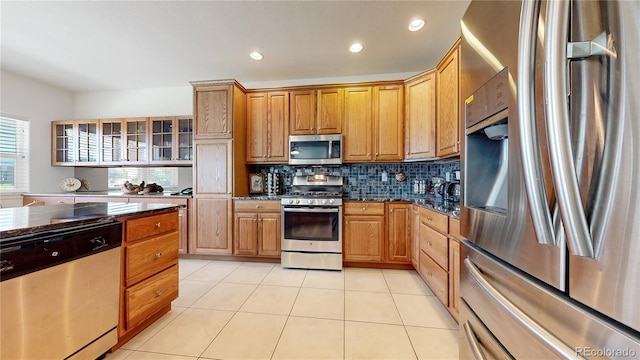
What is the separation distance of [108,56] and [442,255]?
14.5ft

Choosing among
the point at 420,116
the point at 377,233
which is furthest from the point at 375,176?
the point at 420,116

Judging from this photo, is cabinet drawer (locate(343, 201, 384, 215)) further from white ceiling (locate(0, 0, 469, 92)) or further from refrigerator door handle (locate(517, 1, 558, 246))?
refrigerator door handle (locate(517, 1, 558, 246))

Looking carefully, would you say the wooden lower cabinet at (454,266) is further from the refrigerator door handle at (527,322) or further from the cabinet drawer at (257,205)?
the cabinet drawer at (257,205)

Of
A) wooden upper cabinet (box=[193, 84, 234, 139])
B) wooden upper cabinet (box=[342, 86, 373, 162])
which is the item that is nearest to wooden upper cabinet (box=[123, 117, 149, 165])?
wooden upper cabinet (box=[193, 84, 234, 139])

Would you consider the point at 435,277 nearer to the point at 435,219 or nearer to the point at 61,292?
the point at 435,219

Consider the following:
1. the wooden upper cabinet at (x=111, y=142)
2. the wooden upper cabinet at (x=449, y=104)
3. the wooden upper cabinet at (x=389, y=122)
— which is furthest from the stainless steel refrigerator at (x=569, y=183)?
the wooden upper cabinet at (x=111, y=142)

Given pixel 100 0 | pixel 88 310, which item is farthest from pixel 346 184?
pixel 100 0

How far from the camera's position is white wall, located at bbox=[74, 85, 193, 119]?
3797mm

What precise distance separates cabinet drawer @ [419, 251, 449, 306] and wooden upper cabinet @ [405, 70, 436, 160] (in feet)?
3.74

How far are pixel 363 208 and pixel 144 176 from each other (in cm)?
374

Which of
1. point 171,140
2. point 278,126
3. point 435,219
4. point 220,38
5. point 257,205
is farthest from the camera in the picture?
point 171,140

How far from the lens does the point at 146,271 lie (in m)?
1.61

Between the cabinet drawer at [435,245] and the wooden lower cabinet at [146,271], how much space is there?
2210 millimetres

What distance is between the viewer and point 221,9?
2.06 meters
